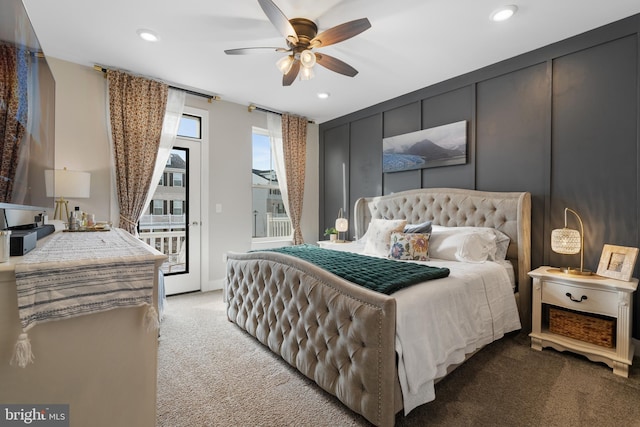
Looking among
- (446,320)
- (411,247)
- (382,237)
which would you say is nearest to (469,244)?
(411,247)

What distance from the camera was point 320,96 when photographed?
13.4ft

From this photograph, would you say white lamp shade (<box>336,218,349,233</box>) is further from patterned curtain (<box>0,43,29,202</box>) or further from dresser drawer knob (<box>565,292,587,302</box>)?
patterned curtain (<box>0,43,29,202</box>)

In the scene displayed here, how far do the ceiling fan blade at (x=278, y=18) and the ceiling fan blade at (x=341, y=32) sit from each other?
190 millimetres

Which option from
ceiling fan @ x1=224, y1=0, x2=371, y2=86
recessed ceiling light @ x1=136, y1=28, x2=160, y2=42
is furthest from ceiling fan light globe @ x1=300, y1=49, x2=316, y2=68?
recessed ceiling light @ x1=136, y1=28, x2=160, y2=42

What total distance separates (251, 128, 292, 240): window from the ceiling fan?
82.2 inches

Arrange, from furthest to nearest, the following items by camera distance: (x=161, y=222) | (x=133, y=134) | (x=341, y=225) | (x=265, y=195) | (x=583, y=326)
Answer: (x=265, y=195), (x=341, y=225), (x=161, y=222), (x=133, y=134), (x=583, y=326)

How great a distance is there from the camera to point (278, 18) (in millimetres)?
2010

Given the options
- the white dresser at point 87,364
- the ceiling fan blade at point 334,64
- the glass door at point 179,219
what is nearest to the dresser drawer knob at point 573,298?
the ceiling fan blade at point 334,64

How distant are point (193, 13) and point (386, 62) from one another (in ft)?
6.23

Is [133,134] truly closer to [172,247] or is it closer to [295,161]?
[172,247]

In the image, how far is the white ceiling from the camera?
2262 millimetres

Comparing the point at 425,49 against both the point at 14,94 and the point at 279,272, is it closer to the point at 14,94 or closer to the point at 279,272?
the point at 279,272

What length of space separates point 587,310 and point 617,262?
43 centimetres

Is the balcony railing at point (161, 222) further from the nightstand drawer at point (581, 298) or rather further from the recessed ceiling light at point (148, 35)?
the nightstand drawer at point (581, 298)
